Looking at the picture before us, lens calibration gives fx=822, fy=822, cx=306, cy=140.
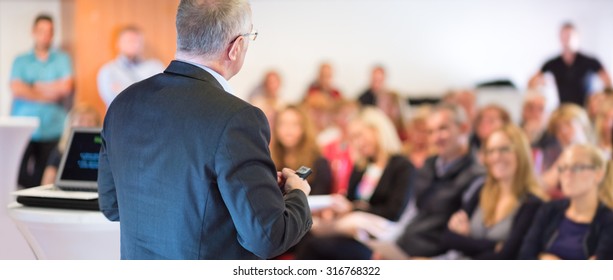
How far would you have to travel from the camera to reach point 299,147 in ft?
13.9

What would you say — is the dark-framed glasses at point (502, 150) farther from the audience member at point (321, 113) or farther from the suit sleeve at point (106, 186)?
the suit sleeve at point (106, 186)

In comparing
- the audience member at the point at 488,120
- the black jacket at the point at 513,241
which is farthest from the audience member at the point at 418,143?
the black jacket at the point at 513,241

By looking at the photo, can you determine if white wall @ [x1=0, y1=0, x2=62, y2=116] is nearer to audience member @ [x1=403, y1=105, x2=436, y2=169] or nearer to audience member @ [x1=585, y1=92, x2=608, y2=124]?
audience member @ [x1=403, y1=105, x2=436, y2=169]

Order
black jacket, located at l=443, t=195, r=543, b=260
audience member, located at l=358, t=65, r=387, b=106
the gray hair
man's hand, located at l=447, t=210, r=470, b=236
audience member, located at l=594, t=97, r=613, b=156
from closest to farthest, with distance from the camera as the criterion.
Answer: the gray hair < black jacket, located at l=443, t=195, r=543, b=260 < man's hand, located at l=447, t=210, r=470, b=236 < audience member, located at l=594, t=97, r=613, b=156 < audience member, located at l=358, t=65, r=387, b=106

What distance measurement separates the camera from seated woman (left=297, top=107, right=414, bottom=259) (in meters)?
4.23

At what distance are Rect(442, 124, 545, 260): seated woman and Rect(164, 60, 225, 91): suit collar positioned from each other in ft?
8.17

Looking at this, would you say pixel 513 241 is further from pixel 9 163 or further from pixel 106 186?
pixel 106 186

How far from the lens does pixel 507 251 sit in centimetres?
377

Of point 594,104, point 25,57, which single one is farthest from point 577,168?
point 25,57

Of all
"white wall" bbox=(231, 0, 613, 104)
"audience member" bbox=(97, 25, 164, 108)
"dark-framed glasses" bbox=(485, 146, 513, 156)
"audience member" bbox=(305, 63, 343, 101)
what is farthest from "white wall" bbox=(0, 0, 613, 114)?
"dark-framed glasses" bbox=(485, 146, 513, 156)

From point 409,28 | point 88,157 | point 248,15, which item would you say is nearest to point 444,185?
point 88,157

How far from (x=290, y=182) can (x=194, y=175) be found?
0.24 meters

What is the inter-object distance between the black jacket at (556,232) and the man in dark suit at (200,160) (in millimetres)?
2022

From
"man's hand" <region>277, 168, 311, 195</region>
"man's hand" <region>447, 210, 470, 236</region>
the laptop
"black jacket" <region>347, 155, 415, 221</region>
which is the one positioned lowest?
"man's hand" <region>447, 210, 470, 236</region>
